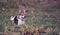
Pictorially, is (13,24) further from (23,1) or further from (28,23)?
(23,1)

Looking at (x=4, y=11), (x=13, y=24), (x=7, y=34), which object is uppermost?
(x=4, y=11)

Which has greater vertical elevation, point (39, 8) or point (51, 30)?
point (39, 8)

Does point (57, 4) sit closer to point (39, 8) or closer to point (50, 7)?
point (50, 7)

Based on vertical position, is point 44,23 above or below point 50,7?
below

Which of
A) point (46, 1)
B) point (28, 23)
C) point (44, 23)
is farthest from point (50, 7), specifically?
point (28, 23)

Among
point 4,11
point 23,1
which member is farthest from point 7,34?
point 23,1
